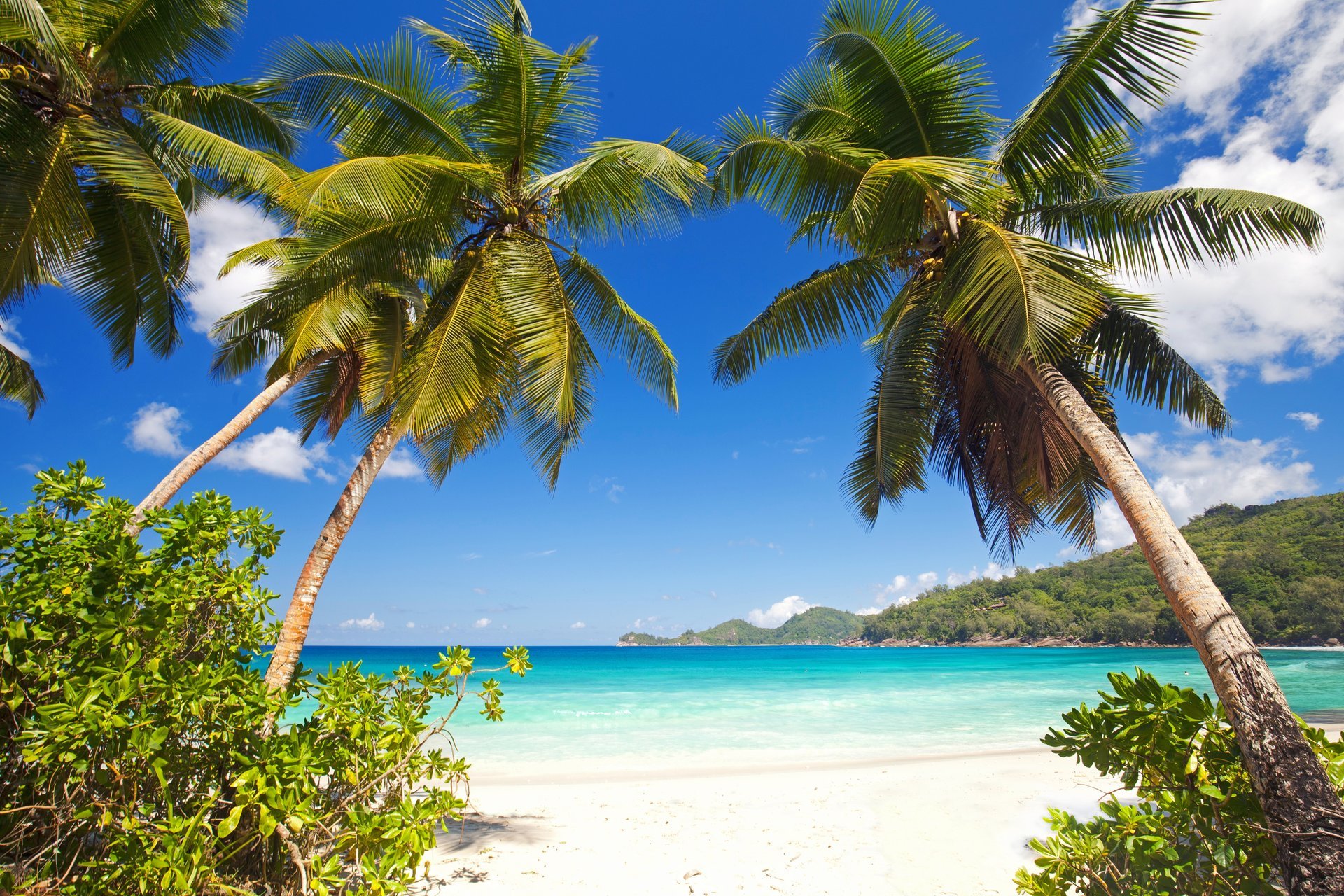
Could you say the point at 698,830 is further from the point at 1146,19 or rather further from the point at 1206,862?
the point at 1146,19

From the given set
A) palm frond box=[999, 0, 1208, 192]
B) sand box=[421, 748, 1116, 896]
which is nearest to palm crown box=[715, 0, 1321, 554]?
palm frond box=[999, 0, 1208, 192]

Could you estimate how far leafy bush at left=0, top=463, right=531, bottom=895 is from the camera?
89.7 inches

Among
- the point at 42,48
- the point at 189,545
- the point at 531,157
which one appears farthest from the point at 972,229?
the point at 42,48

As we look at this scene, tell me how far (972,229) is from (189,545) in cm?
557

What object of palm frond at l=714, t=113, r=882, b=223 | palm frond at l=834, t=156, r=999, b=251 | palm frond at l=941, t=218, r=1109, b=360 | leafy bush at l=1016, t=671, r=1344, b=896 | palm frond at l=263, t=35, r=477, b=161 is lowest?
leafy bush at l=1016, t=671, r=1344, b=896

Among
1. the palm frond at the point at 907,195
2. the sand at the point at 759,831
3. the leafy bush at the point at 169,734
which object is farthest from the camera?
the sand at the point at 759,831

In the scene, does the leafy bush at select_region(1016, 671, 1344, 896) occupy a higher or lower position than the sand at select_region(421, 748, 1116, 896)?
higher

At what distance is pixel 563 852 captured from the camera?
5.23 metres

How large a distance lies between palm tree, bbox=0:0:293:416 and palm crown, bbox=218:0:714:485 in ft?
3.64

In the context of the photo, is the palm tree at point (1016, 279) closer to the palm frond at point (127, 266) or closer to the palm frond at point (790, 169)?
the palm frond at point (790, 169)

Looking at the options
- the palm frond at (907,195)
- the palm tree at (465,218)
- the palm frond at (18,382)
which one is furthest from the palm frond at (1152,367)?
the palm frond at (18,382)

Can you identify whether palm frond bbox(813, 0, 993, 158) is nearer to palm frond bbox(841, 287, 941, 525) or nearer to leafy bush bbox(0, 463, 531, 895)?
palm frond bbox(841, 287, 941, 525)

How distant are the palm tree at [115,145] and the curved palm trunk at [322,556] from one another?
127 inches

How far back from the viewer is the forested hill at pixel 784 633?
165750 millimetres
